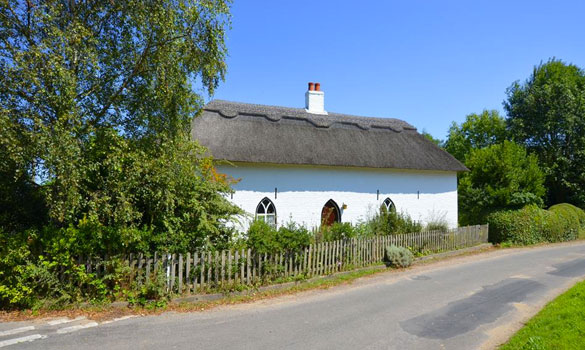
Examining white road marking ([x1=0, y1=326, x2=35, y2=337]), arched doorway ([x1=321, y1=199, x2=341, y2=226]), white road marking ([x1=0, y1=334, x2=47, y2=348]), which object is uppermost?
arched doorway ([x1=321, y1=199, x2=341, y2=226])

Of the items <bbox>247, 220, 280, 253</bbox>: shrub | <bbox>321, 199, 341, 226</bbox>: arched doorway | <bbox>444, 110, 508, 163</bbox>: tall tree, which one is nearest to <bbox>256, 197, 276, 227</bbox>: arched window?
<bbox>321, 199, 341, 226</bbox>: arched doorway

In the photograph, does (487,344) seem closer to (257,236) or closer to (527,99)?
(257,236)

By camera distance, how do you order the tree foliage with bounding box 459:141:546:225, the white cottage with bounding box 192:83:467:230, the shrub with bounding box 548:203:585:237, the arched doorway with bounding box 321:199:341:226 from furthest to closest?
1. the shrub with bounding box 548:203:585:237
2. the tree foliage with bounding box 459:141:546:225
3. the arched doorway with bounding box 321:199:341:226
4. the white cottage with bounding box 192:83:467:230

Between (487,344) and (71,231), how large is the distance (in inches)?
321

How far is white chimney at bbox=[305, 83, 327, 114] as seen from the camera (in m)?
21.7

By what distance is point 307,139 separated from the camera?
1766 centimetres

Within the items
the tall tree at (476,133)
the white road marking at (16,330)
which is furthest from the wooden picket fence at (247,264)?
the tall tree at (476,133)

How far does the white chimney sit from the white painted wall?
5.72 metres

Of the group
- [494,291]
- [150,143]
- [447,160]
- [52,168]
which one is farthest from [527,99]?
[52,168]

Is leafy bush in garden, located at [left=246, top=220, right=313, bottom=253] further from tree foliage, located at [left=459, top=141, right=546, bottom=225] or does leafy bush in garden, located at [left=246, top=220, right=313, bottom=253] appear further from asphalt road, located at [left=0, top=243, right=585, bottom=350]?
tree foliage, located at [left=459, top=141, right=546, bottom=225]

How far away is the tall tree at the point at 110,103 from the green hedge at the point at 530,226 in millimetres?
15657

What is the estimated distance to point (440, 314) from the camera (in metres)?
7.54

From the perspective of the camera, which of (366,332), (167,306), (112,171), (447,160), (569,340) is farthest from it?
(447,160)

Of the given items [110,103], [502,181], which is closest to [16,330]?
[110,103]
